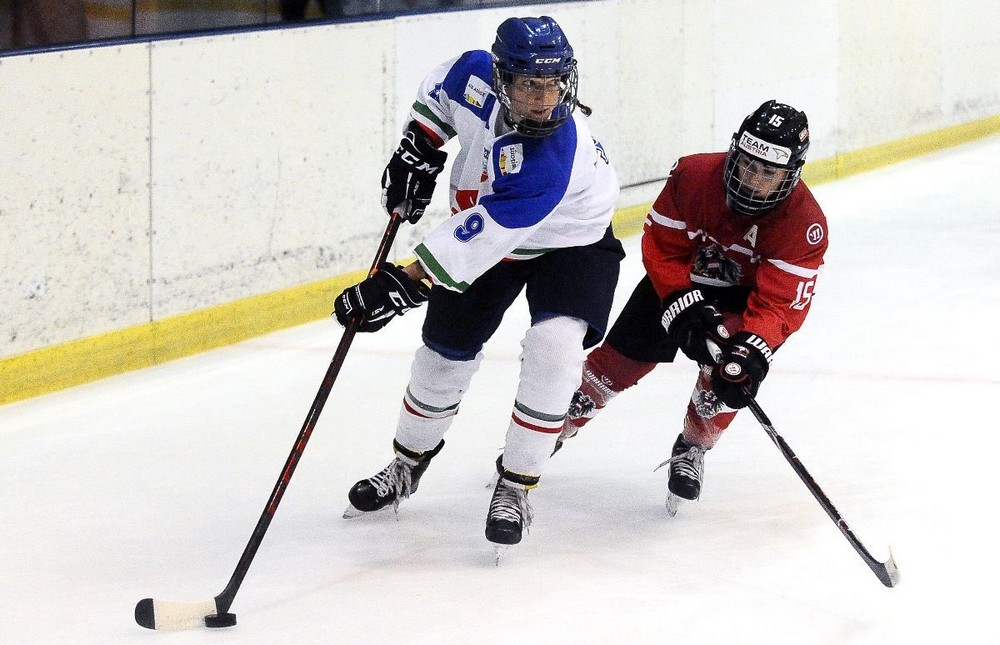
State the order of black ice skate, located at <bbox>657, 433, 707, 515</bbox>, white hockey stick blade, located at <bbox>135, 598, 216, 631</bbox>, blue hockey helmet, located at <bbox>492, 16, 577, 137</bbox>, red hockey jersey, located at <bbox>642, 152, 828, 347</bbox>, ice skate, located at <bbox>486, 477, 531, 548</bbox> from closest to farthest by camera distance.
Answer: white hockey stick blade, located at <bbox>135, 598, 216, 631</bbox> < blue hockey helmet, located at <bbox>492, 16, 577, 137</bbox> < ice skate, located at <bbox>486, 477, 531, 548</bbox> < red hockey jersey, located at <bbox>642, 152, 828, 347</bbox> < black ice skate, located at <bbox>657, 433, 707, 515</bbox>

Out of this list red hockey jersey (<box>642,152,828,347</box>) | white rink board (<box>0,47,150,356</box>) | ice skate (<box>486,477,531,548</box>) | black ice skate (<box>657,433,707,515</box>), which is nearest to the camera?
ice skate (<box>486,477,531,548</box>)

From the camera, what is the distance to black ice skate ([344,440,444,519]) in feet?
9.99

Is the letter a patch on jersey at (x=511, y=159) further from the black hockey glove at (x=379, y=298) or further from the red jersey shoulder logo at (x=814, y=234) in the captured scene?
the red jersey shoulder logo at (x=814, y=234)

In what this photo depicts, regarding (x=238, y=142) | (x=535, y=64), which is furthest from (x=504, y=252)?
(x=238, y=142)

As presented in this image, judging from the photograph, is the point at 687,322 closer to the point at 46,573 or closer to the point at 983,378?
the point at 46,573

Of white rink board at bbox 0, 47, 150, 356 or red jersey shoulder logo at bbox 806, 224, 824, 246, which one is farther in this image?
white rink board at bbox 0, 47, 150, 356

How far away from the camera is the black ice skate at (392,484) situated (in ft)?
9.99

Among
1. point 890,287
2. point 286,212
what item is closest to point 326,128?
point 286,212

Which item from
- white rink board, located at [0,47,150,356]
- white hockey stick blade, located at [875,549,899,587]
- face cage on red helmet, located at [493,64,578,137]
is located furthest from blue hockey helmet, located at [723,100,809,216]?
white rink board, located at [0,47,150,356]

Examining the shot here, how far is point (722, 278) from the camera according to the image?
10.1ft

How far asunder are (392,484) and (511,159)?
794 millimetres

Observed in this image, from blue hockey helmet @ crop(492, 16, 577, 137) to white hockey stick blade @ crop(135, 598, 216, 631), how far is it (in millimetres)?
1034

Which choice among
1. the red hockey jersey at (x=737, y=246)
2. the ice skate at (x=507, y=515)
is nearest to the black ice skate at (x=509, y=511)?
the ice skate at (x=507, y=515)

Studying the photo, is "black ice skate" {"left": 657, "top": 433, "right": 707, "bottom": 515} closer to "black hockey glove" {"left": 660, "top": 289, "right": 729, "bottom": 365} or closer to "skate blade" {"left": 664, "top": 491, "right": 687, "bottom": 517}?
"skate blade" {"left": 664, "top": 491, "right": 687, "bottom": 517}
